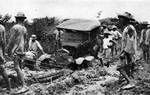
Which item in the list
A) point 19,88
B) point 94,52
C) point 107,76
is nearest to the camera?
point 19,88

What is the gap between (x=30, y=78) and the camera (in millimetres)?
7387

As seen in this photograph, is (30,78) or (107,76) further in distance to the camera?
(107,76)

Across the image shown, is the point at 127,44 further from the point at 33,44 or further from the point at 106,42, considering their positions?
the point at 106,42

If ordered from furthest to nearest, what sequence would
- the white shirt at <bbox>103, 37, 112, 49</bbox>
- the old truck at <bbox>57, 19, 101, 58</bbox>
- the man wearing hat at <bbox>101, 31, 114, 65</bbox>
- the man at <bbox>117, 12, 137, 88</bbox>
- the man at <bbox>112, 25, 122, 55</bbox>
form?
the man at <bbox>112, 25, 122, 55</bbox>
the white shirt at <bbox>103, 37, 112, 49</bbox>
the man wearing hat at <bbox>101, 31, 114, 65</bbox>
the old truck at <bbox>57, 19, 101, 58</bbox>
the man at <bbox>117, 12, 137, 88</bbox>

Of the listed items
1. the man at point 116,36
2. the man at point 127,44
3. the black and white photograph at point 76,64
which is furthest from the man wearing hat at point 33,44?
the man at point 127,44

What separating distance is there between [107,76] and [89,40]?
2796 millimetres

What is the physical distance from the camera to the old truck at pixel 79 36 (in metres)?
10.2

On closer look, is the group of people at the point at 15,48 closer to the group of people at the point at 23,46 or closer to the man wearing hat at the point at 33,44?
the group of people at the point at 23,46

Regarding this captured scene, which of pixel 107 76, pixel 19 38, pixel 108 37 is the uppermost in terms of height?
pixel 19 38

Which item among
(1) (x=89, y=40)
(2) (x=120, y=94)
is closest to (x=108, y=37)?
(1) (x=89, y=40)

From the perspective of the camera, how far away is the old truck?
10.2 meters

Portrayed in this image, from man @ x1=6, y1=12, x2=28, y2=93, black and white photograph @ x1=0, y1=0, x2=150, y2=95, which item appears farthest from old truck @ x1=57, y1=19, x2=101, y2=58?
man @ x1=6, y1=12, x2=28, y2=93

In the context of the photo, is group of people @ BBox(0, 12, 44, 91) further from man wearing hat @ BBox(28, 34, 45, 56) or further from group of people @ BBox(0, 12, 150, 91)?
man wearing hat @ BBox(28, 34, 45, 56)

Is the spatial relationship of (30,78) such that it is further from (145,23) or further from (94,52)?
(145,23)
